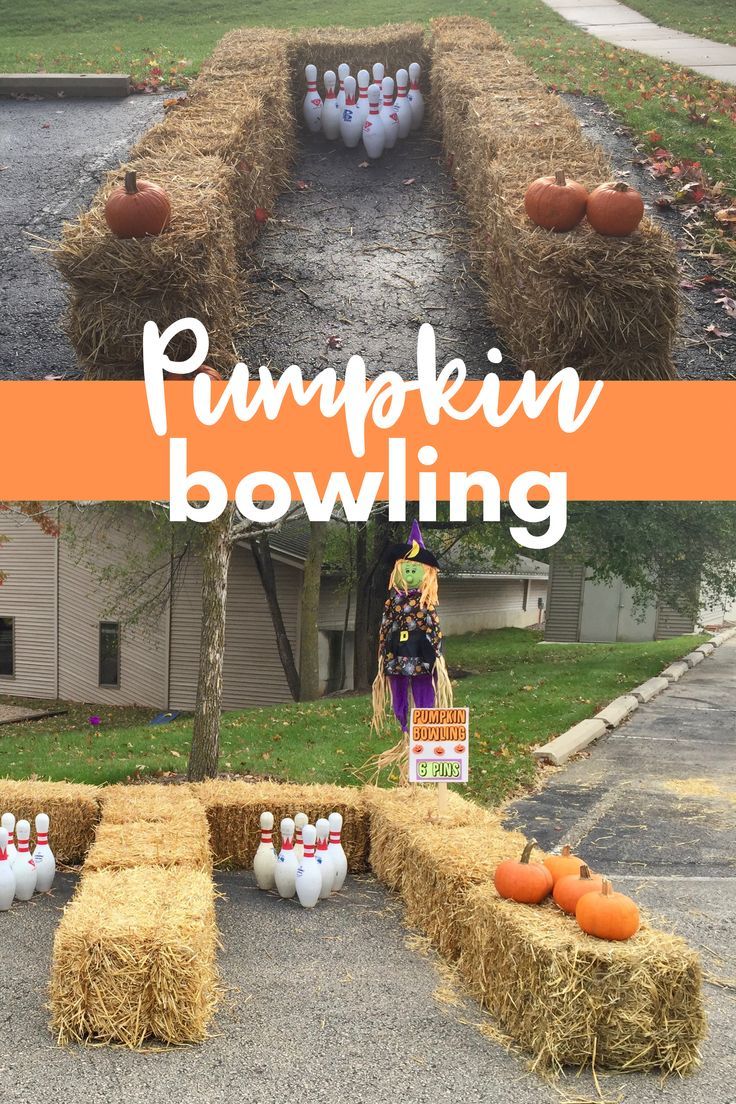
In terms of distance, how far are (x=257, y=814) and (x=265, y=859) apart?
544 millimetres

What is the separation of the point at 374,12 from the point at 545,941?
518 cm

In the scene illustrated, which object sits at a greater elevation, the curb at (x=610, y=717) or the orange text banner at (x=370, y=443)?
the orange text banner at (x=370, y=443)

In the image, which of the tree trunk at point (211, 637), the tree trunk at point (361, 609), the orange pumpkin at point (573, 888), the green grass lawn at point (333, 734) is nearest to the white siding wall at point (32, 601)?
the green grass lawn at point (333, 734)

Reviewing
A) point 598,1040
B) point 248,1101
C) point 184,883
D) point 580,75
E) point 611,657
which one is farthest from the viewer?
point 611,657

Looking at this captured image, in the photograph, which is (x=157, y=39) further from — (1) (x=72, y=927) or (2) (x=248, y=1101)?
(2) (x=248, y=1101)

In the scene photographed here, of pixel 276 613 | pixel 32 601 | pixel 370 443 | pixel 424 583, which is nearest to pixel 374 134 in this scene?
pixel 424 583

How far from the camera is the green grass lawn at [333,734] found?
1001cm

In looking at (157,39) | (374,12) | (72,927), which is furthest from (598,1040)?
(157,39)

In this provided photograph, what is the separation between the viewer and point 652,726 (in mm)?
12320

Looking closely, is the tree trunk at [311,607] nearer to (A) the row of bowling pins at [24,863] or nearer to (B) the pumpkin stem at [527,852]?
(A) the row of bowling pins at [24,863]

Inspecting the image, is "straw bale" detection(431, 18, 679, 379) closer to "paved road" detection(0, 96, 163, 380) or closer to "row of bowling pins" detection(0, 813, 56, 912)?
"paved road" detection(0, 96, 163, 380)

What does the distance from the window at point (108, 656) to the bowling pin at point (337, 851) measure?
1140cm

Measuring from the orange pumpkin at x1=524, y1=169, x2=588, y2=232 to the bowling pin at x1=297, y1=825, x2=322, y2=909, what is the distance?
389 centimetres

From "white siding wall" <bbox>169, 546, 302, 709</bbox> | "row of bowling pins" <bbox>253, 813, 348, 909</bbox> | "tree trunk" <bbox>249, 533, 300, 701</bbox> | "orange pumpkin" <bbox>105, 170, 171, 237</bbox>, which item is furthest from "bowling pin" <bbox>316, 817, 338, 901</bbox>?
"white siding wall" <bbox>169, 546, 302, 709</bbox>
